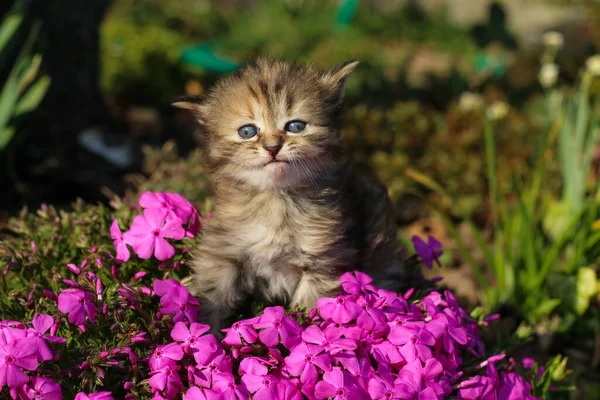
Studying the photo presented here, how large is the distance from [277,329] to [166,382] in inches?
15.0

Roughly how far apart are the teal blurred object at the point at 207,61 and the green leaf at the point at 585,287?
232 inches

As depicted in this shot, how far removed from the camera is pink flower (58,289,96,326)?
217cm

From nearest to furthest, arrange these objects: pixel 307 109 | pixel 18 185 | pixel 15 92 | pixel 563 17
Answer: pixel 307 109 → pixel 15 92 → pixel 18 185 → pixel 563 17

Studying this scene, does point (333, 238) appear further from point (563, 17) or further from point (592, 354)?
point (563, 17)

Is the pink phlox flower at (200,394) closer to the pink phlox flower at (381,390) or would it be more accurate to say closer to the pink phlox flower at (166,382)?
the pink phlox flower at (166,382)

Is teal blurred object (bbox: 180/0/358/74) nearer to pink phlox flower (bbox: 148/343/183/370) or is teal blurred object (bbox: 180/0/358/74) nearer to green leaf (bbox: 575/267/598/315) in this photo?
green leaf (bbox: 575/267/598/315)

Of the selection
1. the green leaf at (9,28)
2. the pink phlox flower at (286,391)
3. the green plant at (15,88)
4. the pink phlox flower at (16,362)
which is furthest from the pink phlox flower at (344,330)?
the green leaf at (9,28)

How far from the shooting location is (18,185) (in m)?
4.74

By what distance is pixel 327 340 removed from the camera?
2273 mm

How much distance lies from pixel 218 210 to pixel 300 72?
614mm

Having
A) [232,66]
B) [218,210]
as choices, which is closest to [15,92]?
[218,210]

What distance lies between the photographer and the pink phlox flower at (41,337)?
2.04 m

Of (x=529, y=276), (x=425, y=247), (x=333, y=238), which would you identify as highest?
(x=333, y=238)

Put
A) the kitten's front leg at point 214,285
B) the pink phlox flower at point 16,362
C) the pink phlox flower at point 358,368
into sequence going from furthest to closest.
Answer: the kitten's front leg at point 214,285 → the pink phlox flower at point 358,368 → the pink phlox flower at point 16,362
